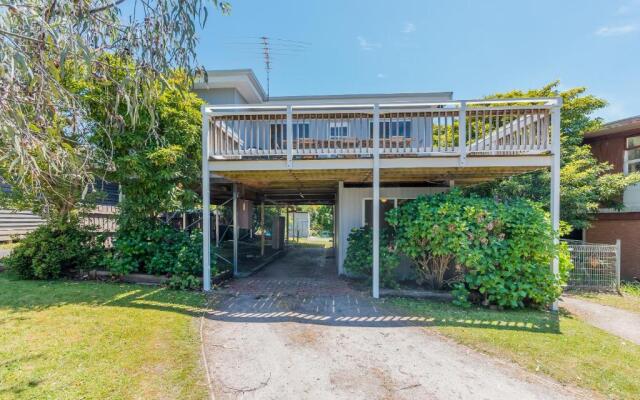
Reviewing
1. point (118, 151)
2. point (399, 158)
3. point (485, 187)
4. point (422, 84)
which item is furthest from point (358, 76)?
point (118, 151)

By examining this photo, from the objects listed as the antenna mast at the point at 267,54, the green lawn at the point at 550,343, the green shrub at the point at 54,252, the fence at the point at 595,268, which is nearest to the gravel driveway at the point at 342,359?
the green lawn at the point at 550,343

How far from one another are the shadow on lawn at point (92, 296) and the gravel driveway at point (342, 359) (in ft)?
2.18

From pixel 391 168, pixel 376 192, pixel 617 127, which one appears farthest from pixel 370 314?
pixel 617 127

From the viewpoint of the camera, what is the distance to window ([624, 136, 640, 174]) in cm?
923

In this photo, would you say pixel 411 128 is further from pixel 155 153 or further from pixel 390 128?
pixel 155 153

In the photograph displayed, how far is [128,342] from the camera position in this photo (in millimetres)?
3703

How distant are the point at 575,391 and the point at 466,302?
2.47 metres

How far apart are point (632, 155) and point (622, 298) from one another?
530cm

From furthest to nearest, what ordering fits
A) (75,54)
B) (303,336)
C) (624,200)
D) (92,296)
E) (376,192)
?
(624,200)
(376,192)
(92,296)
(303,336)
(75,54)

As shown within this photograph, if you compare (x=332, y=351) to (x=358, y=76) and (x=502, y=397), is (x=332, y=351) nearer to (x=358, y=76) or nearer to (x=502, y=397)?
(x=502, y=397)

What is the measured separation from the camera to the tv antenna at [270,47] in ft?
36.6

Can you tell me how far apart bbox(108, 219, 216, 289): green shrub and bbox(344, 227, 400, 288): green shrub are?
3031 mm

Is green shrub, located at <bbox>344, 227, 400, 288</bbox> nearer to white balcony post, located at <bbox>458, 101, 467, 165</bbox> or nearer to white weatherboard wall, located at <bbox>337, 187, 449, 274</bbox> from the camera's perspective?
white weatherboard wall, located at <bbox>337, 187, 449, 274</bbox>

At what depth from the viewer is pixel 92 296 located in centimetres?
546
